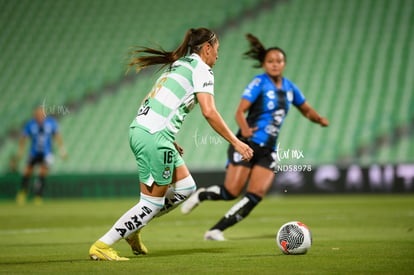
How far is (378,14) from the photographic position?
2434 cm

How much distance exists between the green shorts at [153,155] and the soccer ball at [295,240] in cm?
122

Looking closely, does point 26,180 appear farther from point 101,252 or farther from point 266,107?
point 101,252

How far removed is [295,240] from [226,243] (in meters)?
1.52

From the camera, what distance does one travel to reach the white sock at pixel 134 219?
6461 millimetres

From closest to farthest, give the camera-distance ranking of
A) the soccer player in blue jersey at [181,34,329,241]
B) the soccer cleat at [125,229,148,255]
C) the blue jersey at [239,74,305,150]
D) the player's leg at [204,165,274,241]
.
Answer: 1. the soccer cleat at [125,229,148,255]
2. the player's leg at [204,165,274,241]
3. the soccer player in blue jersey at [181,34,329,241]
4. the blue jersey at [239,74,305,150]

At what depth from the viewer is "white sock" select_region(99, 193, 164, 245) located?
646cm

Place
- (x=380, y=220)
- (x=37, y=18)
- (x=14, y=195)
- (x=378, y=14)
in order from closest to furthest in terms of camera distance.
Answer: (x=380, y=220), (x=14, y=195), (x=378, y=14), (x=37, y=18)

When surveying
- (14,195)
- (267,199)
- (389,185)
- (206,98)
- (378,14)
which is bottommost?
(14,195)

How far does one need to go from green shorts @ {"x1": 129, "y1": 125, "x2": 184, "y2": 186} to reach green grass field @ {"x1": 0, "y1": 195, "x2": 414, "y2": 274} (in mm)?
705

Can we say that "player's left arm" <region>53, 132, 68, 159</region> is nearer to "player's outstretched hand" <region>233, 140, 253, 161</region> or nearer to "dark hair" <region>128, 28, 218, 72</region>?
"dark hair" <region>128, 28, 218, 72</region>

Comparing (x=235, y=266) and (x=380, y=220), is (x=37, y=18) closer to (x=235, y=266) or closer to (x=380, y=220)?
(x=380, y=220)

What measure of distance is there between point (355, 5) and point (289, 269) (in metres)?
20.3

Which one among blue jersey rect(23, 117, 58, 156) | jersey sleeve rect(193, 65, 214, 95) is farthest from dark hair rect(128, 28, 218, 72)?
blue jersey rect(23, 117, 58, 156)

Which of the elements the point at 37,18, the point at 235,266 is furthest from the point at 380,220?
the point at 37,18
